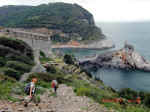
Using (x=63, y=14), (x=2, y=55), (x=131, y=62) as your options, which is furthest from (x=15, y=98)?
(x=63, y=14)

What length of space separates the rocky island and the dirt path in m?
79.3

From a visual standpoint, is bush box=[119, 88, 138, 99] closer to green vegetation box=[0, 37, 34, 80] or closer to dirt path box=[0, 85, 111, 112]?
→ dirt path box=[0, 85, 111, 112]

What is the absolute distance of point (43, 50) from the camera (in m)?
50.2

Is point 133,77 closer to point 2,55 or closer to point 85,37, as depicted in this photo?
point 2,55

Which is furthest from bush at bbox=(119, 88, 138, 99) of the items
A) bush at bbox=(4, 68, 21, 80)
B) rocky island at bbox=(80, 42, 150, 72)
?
rocky island at bbox=(80, 42, 150, 72)

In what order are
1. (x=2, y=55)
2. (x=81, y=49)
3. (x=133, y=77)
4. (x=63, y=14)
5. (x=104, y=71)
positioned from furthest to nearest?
(x=63, y=14) → (x=81, y=49) → (x=104, y=71) → (x=133, y=77) → (x=2, y=55)

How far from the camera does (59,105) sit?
11.1 m

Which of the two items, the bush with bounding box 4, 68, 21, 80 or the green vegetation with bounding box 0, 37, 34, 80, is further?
the green vegetation with bounding box 0, 37, 34, 80

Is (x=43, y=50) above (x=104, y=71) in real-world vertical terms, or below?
above

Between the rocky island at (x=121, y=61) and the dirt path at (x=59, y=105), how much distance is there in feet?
260

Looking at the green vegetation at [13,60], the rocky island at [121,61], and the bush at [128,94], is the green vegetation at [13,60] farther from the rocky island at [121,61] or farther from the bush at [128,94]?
the rocky island at [121,61]

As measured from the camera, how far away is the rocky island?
295 ft

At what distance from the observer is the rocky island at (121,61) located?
89.8m

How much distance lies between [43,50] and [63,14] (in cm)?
14608
